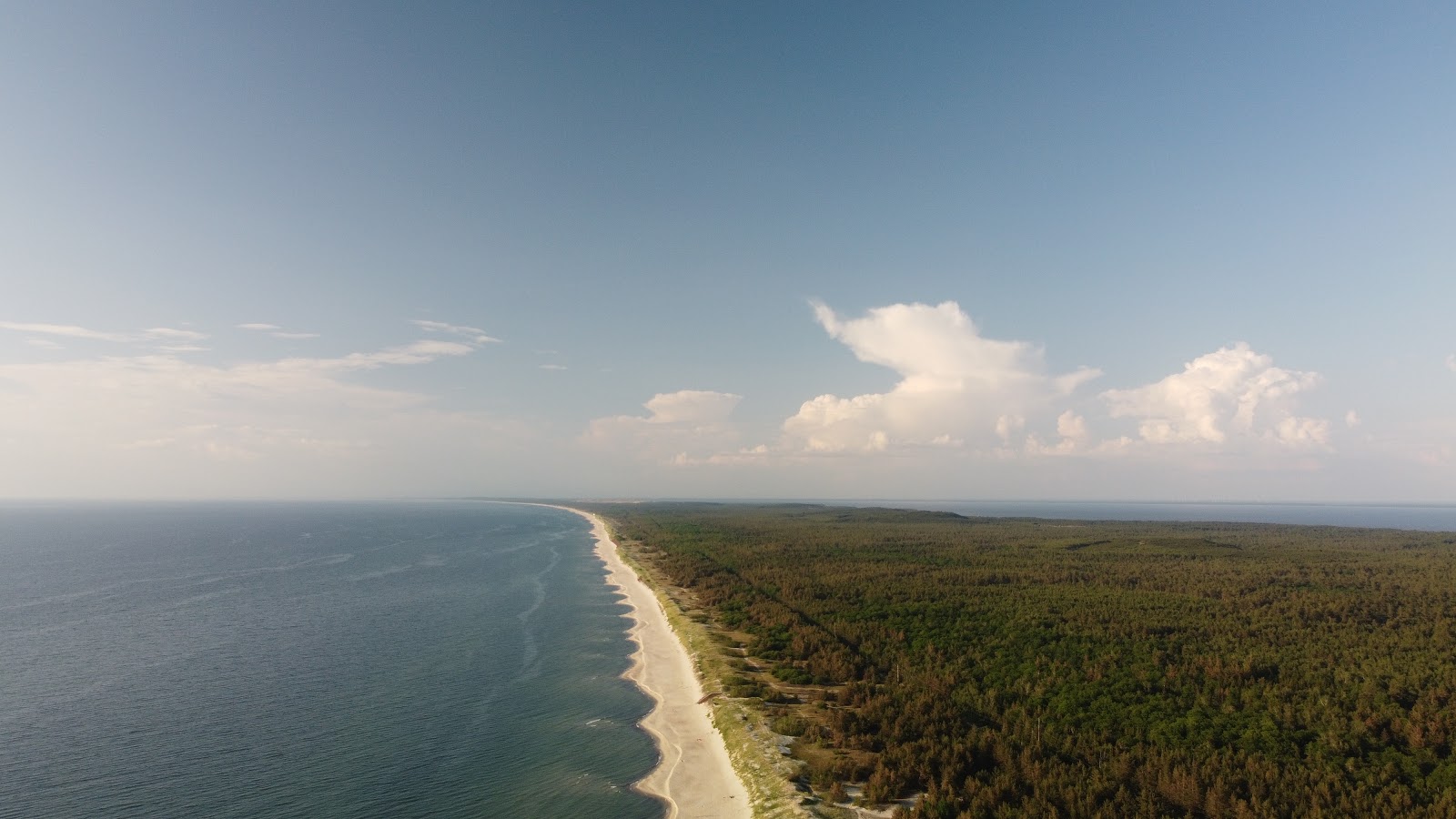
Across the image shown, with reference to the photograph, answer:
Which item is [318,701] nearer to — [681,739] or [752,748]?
[681,739]

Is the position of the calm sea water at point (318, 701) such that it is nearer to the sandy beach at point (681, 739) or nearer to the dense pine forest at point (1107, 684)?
the sandy beach at point (681, 739)

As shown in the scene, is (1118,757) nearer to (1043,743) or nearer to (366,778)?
(1043,743)

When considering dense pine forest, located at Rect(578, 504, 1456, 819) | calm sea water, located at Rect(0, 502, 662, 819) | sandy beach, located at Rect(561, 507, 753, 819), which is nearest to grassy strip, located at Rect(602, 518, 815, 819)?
sandy beach, located at Rect(561, 507, 753, 819)

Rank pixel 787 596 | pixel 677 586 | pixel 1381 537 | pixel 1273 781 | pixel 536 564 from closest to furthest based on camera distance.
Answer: pixel 1273 781 → pixel 787 596 → pixel 677 586 → pixel 536 564 → pixel 1381 537

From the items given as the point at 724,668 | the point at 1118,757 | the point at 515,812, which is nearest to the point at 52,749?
the point at 515,812

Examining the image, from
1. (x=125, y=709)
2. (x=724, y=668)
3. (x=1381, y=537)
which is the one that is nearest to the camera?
(x=125, y=709)

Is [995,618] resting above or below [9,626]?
above

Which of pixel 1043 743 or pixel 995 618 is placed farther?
pixel 995 618

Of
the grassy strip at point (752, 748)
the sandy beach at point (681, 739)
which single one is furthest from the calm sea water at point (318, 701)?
the grassy strip at point (752, 748)
